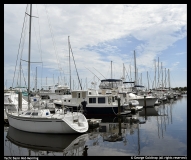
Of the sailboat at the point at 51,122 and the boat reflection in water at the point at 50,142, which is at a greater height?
the sailboat at the point at 51,122

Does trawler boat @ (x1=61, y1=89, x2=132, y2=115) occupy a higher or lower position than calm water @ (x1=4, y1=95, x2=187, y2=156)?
higher

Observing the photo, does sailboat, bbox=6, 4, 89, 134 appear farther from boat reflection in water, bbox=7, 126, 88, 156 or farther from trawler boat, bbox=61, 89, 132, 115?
trawler boat, bbox=61, 89, 132, 115

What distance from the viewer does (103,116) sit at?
2428 centimetres

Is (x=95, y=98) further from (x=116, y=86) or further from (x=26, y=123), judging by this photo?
(x=26, y=123)

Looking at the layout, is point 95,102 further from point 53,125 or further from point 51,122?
point 51,122

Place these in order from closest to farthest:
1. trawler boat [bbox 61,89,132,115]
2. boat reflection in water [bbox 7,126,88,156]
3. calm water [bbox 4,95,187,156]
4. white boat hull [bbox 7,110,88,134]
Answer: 1. calm water [bbox 4,95,187,156]
2. boat reflection in water [bbox 7,126,88,156]
3. white boat hull [bbox 7,110,88,134]
4. trawler boat [bbox 61,89,132,115]

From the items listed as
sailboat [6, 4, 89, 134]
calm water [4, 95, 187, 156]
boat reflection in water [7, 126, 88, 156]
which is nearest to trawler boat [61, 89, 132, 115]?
calm water [4, 95, 187, 156]

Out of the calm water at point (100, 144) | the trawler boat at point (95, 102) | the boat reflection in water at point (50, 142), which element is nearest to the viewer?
the calm water at point (100, 144)

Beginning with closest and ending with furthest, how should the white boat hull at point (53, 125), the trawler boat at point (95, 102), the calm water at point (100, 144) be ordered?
1. the calm water at point (100, 144)
2. the white boat hull at point (53, 125)
3. the trawler boat at point (95, 102)

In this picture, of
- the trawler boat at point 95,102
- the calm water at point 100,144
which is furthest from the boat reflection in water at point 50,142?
the trawler boat at point 95,102

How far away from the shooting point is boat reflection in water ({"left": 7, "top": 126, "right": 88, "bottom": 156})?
1087 centimetres

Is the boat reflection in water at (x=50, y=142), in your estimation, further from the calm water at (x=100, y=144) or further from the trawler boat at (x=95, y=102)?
the trawler boat at (x=95, y=102)

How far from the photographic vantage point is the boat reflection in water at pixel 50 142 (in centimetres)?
1087

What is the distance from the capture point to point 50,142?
12.3 meters
